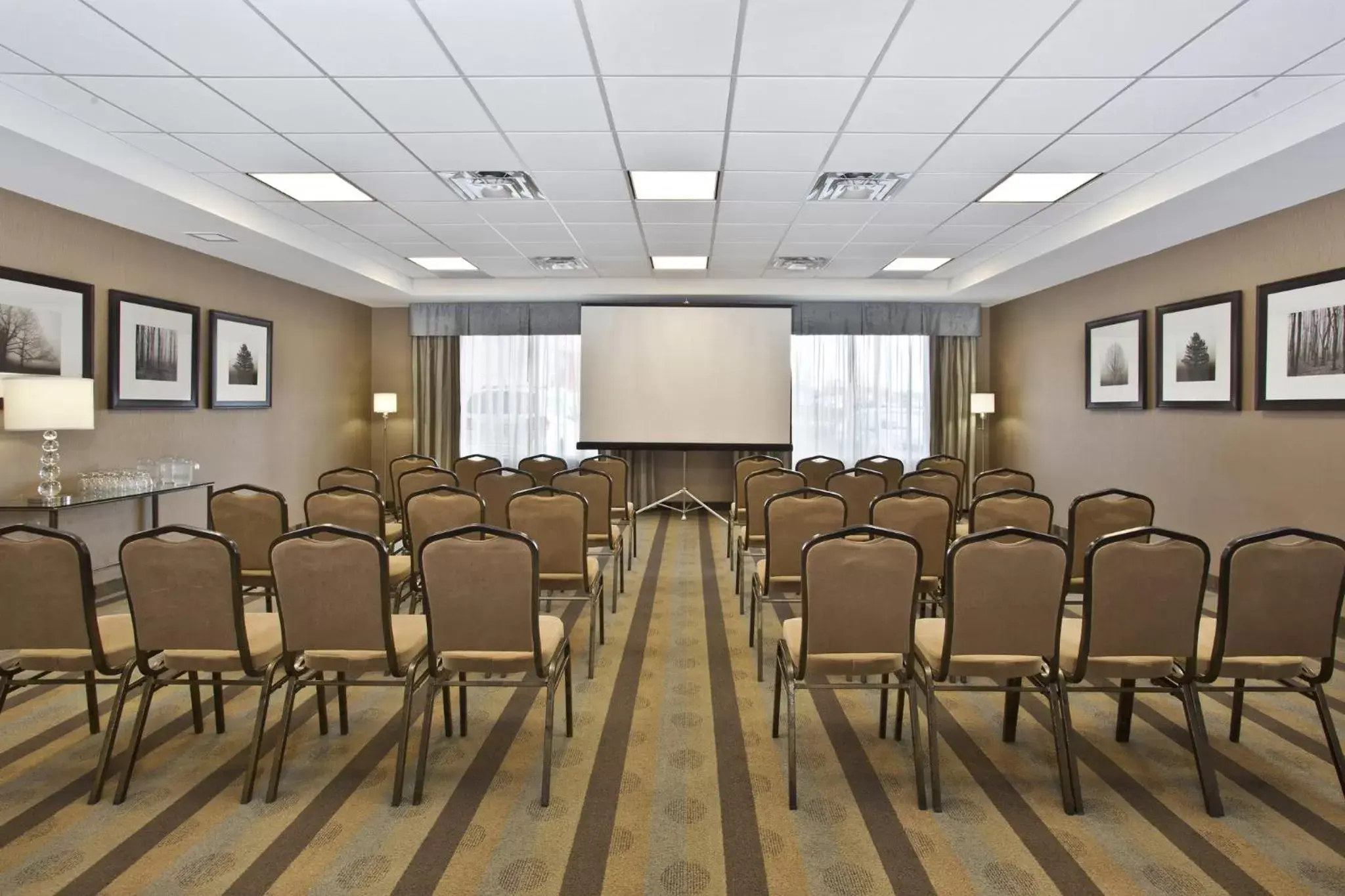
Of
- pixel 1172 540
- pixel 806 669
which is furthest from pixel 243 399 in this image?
pixel 1172 540

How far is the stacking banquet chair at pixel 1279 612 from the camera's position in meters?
2.71

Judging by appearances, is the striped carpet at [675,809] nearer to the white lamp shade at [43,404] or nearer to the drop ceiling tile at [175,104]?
the white lamp shade at [43,404]

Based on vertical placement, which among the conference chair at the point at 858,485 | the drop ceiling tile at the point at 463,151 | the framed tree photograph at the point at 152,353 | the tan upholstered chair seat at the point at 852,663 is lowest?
the tan upholstered chair seat at the point at 852,663

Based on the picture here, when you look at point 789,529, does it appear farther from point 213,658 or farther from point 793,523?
point 213,658

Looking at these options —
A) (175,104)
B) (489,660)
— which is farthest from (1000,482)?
(175,104)

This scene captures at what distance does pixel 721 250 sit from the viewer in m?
7.80

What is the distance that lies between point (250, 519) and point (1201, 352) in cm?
739

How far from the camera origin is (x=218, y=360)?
738cm

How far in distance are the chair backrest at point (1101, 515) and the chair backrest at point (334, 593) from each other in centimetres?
364

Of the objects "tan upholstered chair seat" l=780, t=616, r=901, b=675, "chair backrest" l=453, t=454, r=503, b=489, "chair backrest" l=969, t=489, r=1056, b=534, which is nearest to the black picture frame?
"chair backrest" l=453, t=454, r=503, b=489

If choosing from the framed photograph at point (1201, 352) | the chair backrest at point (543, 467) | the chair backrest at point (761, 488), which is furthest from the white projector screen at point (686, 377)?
the framed photograph at point (1201, 352)

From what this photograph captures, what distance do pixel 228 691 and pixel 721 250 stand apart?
5.89 meters

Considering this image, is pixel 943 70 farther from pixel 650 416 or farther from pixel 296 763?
pixel 650 416

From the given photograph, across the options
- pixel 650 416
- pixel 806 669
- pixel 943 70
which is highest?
pixel 943 70
